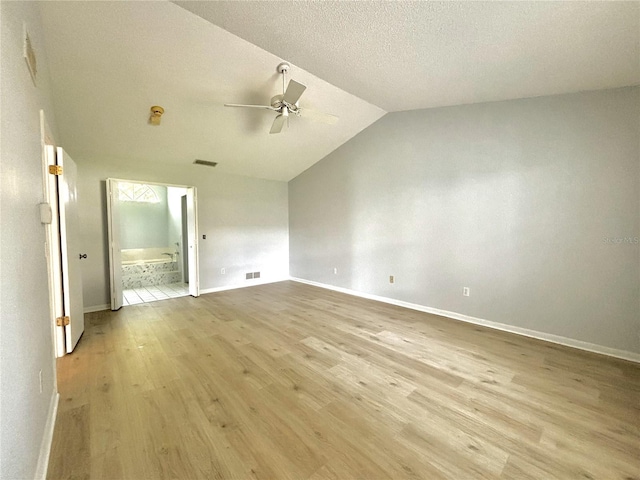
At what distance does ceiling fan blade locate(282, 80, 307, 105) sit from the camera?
2406mm

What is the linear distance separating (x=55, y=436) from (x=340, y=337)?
238 cm

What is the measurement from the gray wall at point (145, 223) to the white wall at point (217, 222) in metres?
2.89

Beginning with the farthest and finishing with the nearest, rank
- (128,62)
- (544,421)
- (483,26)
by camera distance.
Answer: (128,62)
(483,26)
(544,421)

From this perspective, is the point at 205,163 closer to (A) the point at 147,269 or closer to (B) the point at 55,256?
(B) the point at 55,256

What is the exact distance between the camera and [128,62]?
99.2 inches

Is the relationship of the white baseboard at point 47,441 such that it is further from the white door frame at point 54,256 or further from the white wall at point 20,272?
the white door frame at point 54,256

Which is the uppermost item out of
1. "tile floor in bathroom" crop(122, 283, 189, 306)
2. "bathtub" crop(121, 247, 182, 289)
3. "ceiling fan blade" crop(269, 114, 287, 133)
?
"ceiling fan blade" crop(269, 114, 287, 133)

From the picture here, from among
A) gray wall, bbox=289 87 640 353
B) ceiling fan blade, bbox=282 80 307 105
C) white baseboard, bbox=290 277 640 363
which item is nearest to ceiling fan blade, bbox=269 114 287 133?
ceiling fan blade, bbox=282 80 307 105

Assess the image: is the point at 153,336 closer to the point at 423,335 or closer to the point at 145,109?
the point at 145,109

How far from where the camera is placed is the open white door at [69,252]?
101 inches

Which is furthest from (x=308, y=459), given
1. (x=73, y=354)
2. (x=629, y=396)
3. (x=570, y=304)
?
(x=570, y=304)

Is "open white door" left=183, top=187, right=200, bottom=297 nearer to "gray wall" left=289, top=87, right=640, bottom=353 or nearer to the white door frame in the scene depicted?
the white door frame

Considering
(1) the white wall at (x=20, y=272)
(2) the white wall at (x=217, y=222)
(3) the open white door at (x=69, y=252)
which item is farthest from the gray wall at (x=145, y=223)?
(1) the white wall at (x=20, y=272)

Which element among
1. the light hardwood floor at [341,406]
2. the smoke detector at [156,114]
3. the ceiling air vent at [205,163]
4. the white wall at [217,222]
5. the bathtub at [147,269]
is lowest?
the light hardwood floor at [341,406]
